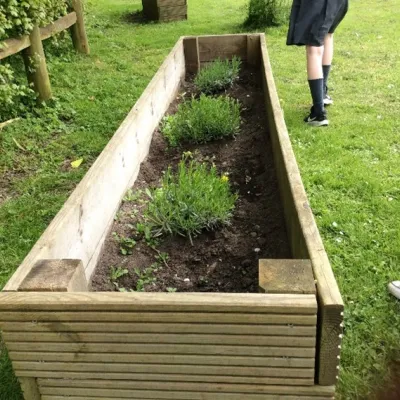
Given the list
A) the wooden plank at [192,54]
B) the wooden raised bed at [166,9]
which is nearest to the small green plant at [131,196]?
the wooden plank at [192,54]

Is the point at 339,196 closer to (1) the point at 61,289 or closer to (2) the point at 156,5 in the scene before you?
(1) the point at 61,289

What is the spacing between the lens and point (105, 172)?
257 cm

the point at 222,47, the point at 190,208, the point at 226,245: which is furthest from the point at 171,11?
the point at 226,245

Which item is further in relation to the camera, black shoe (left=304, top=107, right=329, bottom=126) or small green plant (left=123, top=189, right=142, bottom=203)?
black shoe (left=304, top=107, right=329, bottom=126)

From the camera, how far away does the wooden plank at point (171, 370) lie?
1.57 meters

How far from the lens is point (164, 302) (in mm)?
1487

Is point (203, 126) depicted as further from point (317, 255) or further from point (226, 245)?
point (317, 255)

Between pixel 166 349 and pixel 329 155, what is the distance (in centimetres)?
295

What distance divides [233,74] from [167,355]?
377 cm

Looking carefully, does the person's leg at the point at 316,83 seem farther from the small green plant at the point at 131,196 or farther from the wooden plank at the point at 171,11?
the wooden plank at the point at 171,11

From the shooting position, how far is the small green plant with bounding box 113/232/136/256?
2.48 meters

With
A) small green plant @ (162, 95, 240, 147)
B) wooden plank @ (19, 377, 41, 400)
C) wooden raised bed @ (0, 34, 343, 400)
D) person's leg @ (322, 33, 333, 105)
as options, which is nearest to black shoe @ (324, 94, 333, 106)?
person's leg @ (322, 33, 333, 105)

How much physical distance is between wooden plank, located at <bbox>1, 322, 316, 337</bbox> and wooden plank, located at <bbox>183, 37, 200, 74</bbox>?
431 cm

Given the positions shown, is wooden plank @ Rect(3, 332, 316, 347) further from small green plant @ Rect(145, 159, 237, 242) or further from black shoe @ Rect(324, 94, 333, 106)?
black shoe @ Rect(324, 94, 333, 106)
